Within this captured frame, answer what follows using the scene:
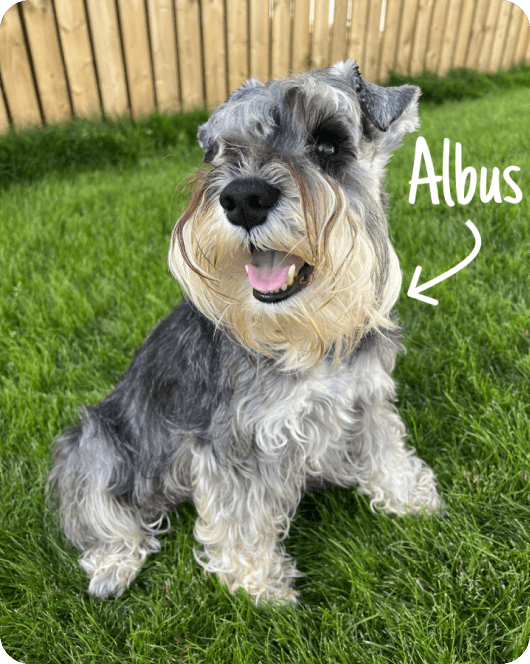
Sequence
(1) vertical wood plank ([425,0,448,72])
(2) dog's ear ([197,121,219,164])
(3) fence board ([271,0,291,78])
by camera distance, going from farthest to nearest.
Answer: (1) vertical wood plank ([425,0,448,72]) < (3) fence board ([271,0,291,78]) < (2) dog's ear ([197,121,219,164])

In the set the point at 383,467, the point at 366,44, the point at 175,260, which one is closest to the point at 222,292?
the point at 175,260

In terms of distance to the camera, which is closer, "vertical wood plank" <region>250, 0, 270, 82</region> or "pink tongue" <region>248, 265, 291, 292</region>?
"pink tongue" <region>248, 265, 291, 292</region>

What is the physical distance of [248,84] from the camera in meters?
2.01

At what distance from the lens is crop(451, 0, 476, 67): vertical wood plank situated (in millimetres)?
8974

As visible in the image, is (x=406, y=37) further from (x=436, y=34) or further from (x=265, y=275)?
(x=265, y=275)

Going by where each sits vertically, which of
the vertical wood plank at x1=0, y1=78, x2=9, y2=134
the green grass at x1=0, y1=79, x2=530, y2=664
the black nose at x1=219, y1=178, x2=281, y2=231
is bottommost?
the green grass at x1=0, y1=79, x2=530, y2=664

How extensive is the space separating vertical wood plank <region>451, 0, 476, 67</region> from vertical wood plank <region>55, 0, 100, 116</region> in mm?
7021

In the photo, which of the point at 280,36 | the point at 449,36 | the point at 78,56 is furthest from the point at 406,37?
the point at 78,56

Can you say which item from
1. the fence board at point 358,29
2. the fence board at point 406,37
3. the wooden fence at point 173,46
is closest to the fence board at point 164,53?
the wooden fence at point 173,46

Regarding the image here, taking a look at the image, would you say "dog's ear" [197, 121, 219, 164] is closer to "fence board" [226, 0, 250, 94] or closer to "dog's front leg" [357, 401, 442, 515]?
"dog's front leg" [357, 401, 442, 515]

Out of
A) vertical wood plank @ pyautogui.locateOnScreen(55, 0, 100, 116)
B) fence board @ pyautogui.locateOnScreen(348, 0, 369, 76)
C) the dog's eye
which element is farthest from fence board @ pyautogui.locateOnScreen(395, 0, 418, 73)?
the dog's eye

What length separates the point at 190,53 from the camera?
669cm

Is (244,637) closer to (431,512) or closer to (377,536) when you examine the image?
(377,536)

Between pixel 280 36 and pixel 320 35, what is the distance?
74 centimetres
